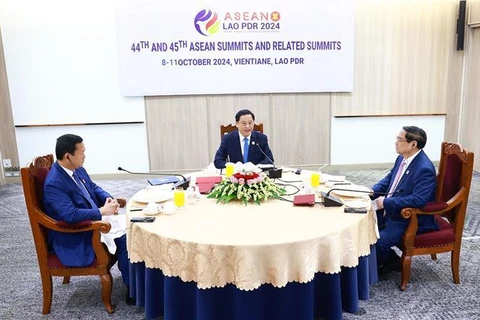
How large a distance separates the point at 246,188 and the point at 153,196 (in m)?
0.64

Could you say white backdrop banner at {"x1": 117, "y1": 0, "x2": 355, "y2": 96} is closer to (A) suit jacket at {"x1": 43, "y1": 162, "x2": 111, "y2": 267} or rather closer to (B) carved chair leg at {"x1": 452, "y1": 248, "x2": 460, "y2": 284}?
(A) suit jacket at {"x1": 43, "y1": 162, "x2": 111, "y2": 267}

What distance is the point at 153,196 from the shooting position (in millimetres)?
2725

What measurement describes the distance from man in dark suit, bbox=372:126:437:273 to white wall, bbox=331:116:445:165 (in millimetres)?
3488

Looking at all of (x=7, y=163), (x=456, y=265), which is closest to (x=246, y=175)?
(x=456, y=265)

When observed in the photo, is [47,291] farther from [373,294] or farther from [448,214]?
[448,214]

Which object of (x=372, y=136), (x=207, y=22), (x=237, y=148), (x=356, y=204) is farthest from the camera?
(x=372, y=136)

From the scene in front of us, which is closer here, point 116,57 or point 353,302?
point 353,302

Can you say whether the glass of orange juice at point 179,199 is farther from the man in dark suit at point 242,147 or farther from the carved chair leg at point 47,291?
the man in dark suit at point 242,147

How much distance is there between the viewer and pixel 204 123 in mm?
6199

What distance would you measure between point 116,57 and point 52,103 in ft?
3.85

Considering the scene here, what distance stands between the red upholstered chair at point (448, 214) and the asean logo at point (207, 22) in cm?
389

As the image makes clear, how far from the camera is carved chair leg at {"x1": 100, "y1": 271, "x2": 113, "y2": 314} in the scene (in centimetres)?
259

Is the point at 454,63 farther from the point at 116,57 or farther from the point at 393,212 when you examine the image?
the point at 116,57

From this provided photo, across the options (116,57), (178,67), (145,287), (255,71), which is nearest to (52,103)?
(116,57)
